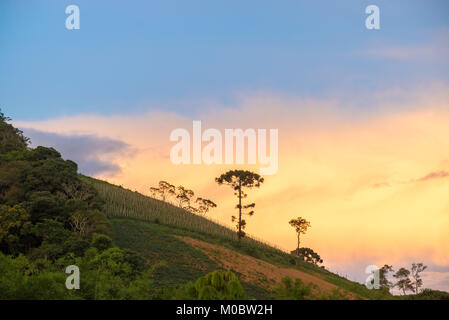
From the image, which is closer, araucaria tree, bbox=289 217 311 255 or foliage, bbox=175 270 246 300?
foliage, bbox=175 270 246 300

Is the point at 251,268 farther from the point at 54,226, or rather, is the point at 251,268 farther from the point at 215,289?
the point at 215,289

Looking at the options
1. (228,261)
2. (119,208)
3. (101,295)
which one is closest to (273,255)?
(228,261)

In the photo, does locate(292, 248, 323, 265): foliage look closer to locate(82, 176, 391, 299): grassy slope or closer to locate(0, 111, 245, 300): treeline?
locate(82, 176, 391, 299): grassy slope

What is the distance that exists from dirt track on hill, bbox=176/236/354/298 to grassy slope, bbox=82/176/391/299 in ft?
5.64

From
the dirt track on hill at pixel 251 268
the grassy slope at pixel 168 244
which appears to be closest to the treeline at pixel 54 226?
the grassy slope at pixel 168 244

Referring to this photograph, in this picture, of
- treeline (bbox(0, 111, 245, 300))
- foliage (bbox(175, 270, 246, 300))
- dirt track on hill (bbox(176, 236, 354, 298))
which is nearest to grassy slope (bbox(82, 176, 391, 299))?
dirt track on hill (bbox(176, 236, 354, 298))

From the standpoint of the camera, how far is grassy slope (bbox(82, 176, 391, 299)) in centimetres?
4925

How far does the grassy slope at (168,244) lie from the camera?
49.2 meters

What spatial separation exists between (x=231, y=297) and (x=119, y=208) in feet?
193

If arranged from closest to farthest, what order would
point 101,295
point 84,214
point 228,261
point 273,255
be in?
point 101,295 < point 84,214 < point 228,261 < point 273,255
